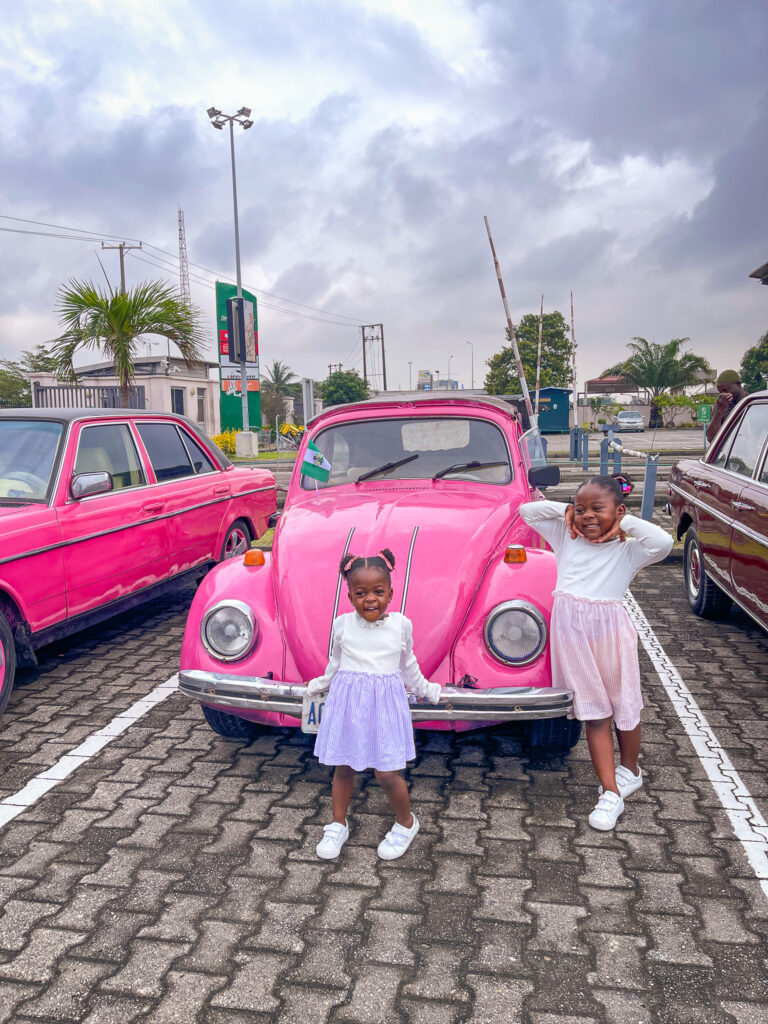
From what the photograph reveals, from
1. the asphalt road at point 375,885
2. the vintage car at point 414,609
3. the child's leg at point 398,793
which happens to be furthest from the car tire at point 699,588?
the child's leg at point 398,793

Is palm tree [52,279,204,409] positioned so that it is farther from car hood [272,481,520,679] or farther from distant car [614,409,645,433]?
distant car [614,409,645,433]

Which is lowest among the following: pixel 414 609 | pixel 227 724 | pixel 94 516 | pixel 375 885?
pixel 375 885

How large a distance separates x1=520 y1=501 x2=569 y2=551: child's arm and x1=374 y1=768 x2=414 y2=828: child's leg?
4.06ft

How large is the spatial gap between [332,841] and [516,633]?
117 centimetres

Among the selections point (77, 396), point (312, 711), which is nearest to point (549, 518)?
point (312, 711)

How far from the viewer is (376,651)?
2969mm

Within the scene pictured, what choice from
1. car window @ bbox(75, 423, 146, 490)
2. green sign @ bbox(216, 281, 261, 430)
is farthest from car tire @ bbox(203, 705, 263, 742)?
green sign @ bbox(216, 281, 261, 430)

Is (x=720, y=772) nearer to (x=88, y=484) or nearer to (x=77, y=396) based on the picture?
(x=88, y=484)

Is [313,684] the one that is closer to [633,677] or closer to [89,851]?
[89,851]

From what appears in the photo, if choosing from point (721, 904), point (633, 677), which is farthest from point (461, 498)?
point (721, 904)

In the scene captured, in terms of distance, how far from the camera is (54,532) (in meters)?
4.79

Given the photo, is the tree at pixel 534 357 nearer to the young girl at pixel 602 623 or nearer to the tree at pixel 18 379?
the tree at pixel 18 379

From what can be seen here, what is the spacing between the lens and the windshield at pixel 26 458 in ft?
16.3

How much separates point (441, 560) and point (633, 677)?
39.9 inches
